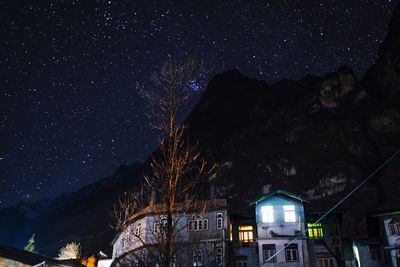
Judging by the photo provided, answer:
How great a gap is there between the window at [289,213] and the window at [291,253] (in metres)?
3.29

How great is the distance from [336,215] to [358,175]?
55840 mm

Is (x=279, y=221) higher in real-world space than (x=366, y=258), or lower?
higher

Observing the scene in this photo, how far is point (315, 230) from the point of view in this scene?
47.1 m

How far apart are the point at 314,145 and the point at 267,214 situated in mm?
68683

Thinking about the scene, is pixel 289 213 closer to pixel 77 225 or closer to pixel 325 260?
pixel 325 260

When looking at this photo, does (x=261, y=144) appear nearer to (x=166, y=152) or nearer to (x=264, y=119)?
(x=264, y=119)

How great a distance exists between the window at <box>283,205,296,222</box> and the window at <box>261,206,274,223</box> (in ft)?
5.71

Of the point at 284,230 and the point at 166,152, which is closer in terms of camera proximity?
the point at 166,152

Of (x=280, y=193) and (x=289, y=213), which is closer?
(x=289, y=213)

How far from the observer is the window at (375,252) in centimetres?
4541


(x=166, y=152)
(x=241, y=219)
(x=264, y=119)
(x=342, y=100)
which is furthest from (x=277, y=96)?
(x=166, y=152)

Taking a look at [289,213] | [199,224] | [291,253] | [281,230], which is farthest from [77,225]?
[291,253]

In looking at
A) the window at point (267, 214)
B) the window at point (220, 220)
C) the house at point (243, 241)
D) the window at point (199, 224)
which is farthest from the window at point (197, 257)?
the window at point (267, 214)

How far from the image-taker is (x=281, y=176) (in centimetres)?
10644
